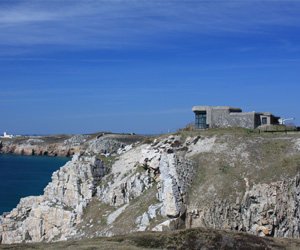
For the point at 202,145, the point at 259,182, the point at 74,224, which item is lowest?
the point at 74,224

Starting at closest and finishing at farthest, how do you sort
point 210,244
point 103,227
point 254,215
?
point 210,244
point 254,215
point 103,227

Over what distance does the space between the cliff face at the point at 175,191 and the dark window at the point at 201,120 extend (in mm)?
6807

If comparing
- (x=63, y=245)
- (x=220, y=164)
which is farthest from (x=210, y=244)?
(x=220, y=164)

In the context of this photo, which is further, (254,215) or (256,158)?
(256,158)

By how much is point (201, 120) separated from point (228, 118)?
181 inches

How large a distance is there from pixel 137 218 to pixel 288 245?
15260 millimetres

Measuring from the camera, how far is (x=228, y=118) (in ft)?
182

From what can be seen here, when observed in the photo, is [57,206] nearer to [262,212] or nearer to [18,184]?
[262,212]

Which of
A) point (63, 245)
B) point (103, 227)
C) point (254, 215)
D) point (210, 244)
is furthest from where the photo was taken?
point (103, 227)

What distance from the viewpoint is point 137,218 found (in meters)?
38.4

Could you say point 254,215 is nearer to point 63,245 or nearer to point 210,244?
point 210,244

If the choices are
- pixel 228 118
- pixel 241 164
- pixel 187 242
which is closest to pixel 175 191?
pixel 241 164

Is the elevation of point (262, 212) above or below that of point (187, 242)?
above

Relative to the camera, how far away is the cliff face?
3622cm
